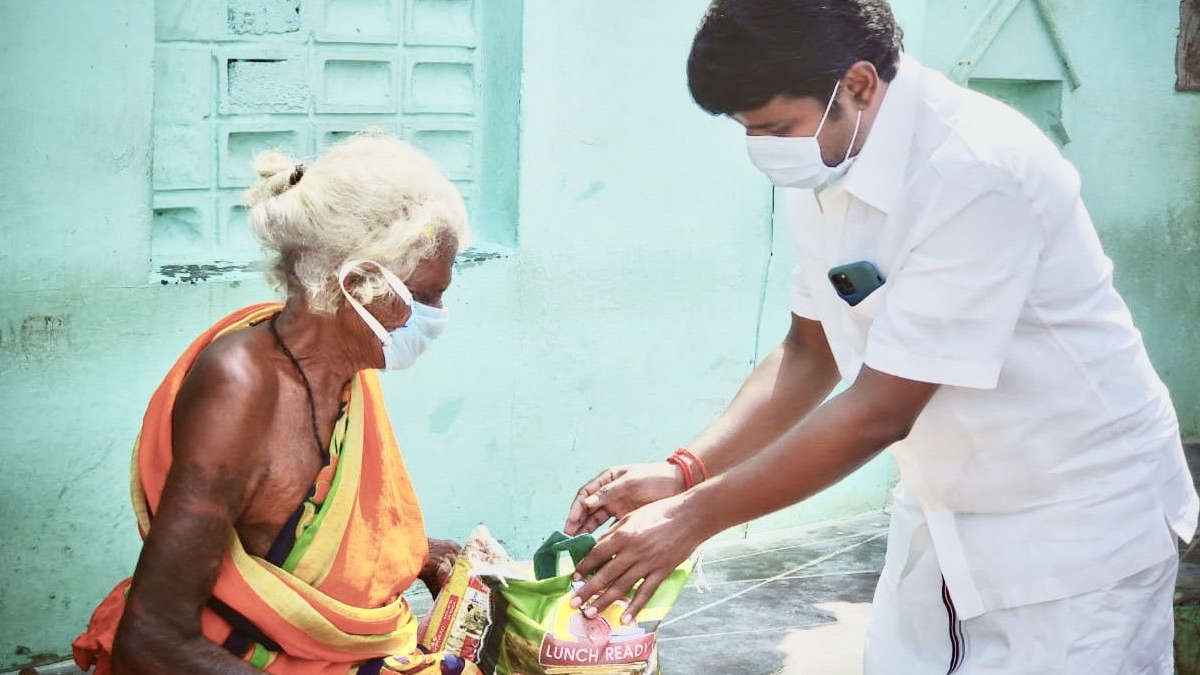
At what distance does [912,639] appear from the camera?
271 centimetres

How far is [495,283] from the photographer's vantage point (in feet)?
14.9

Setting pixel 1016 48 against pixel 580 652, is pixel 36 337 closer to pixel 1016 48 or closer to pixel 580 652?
pixel 580 652

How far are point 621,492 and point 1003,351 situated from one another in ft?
2.85

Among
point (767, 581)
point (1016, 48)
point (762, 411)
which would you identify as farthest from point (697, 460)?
point (1016, 48)

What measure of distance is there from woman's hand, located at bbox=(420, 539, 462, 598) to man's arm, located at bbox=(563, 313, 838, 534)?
1.14ft

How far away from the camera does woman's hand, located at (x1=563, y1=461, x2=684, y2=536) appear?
289 cm

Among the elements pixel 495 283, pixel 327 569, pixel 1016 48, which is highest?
pixel 1016 48

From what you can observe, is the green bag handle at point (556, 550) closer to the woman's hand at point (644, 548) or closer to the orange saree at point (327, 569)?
the woman's hand at point (644, 548)

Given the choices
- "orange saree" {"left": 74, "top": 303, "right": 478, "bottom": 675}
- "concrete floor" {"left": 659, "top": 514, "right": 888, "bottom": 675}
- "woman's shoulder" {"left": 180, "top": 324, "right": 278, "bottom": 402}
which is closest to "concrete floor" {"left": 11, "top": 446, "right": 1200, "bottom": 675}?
"concrete floor" {"left": 659, "top": 514, "right": 888, "bottom": 675}

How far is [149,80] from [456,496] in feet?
5.09

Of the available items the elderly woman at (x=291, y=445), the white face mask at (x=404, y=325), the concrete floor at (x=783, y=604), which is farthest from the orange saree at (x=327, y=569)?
the concrete floor at (x=783, y=604)

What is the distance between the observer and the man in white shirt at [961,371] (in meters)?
2.29

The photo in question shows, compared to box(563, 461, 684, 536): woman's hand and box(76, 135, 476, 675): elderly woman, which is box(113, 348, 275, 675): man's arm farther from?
box(563, 461, 684, 536): woman's hand

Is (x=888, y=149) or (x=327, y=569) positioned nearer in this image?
(x=888, y=149)
